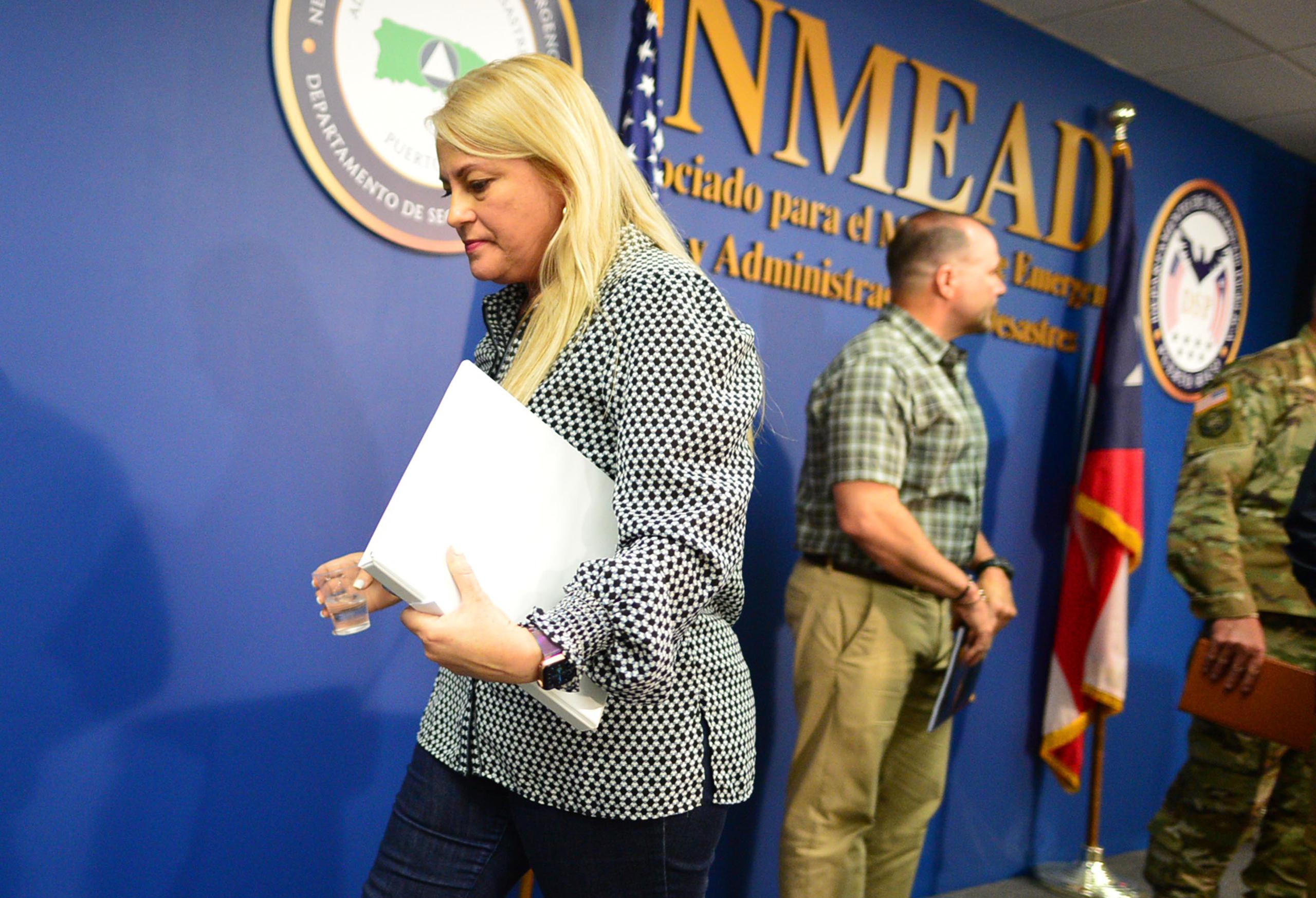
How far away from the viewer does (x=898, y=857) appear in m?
2.42

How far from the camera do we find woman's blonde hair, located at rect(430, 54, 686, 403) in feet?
3.59

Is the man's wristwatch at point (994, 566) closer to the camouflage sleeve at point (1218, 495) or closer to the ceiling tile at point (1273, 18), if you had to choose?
the camouflage sleeve at point (1218, 495)

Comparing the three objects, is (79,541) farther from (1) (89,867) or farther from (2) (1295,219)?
(2) (1295,219)

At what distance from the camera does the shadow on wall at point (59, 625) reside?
69.4 inches

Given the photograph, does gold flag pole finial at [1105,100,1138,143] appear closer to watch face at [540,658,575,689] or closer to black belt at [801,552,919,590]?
black belt at [801,552,919,590]

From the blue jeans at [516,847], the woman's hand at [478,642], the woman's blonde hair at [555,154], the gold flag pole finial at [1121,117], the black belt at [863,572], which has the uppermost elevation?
the gold flag pole finial at [1121,117]

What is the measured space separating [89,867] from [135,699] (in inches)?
11.7

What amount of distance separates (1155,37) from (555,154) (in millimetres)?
2827

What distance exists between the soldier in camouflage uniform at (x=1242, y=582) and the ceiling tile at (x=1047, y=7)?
118cm

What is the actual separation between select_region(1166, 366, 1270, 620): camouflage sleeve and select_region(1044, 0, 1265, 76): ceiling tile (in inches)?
49.6

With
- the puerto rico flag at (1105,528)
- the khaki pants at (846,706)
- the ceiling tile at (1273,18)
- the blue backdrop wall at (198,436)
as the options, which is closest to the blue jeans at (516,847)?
the blue backdrop wall at (198,436)

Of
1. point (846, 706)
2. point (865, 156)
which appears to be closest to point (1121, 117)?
point (865, 156)

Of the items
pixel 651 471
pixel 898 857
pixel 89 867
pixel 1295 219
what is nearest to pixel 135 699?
pixel 89 867

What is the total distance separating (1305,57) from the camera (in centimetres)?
332
